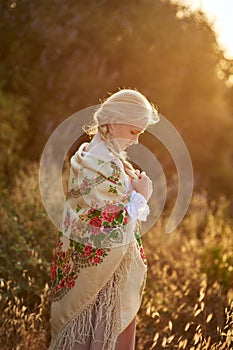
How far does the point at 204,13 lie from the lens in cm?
1091

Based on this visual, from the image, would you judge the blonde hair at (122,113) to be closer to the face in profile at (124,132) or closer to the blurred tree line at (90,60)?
the face in profile at (124,132)

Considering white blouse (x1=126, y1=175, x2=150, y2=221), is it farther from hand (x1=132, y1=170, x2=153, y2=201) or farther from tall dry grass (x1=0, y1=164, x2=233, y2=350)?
tall dry grass (x1=0, y1=164, x2=233, y2=350)

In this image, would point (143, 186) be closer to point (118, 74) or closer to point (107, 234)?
point (107, 234)

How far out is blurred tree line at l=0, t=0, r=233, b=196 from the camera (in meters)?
9.55

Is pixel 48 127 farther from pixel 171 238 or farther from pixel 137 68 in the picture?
pixel 171 238

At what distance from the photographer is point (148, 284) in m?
5.53

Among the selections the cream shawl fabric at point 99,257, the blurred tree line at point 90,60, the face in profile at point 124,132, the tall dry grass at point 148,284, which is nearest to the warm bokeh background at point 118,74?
the blurred tree line at point 90,60

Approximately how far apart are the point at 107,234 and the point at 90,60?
661 centimetres

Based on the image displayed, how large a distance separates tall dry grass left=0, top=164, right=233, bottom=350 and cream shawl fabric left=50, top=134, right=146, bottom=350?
0.57m

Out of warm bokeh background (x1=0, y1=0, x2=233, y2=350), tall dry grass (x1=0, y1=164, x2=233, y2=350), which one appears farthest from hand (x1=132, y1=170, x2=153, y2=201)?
warm bokeh background (x1=0, y1=0, x2=233, y2=350)

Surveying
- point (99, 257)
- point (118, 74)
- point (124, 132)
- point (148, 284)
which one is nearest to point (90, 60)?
point (118, 74)

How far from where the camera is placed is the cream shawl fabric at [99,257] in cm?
344

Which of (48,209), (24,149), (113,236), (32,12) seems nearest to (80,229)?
(113,236)

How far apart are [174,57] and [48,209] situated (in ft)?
16.5
